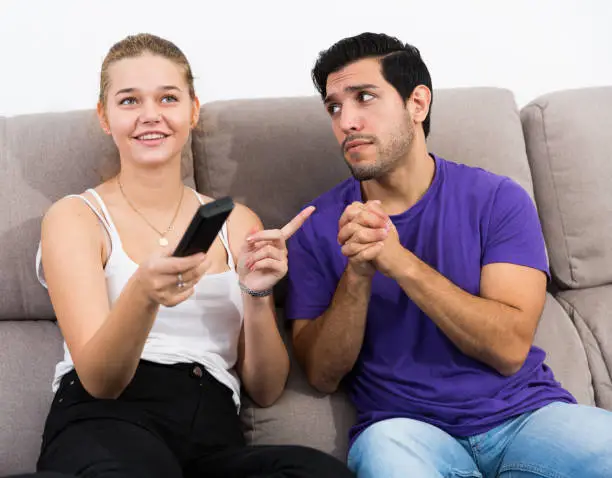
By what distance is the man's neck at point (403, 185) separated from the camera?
1604mm

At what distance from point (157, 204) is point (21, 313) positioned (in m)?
0.44

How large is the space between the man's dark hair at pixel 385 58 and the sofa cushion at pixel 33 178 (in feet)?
1.75

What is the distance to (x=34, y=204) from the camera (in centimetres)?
172

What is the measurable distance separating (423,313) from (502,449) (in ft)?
0.94

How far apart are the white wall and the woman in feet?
1.63

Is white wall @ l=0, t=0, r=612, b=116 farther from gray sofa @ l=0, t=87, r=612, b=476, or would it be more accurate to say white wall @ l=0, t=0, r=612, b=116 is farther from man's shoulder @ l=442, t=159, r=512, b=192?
man's shoulder @ l=442, t=159, r=512, b=192

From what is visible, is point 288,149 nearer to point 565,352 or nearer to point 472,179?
point 472,179

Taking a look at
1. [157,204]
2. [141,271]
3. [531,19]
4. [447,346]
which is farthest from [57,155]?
[531,19]

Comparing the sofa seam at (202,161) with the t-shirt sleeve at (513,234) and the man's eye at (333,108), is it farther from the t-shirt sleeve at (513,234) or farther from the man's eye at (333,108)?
the t-shirt sleeve at (513,234)

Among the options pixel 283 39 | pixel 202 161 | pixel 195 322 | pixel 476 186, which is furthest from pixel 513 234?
pixel 283 39

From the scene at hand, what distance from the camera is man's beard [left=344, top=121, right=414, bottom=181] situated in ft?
5.09

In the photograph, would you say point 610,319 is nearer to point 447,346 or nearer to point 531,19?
point 447,346

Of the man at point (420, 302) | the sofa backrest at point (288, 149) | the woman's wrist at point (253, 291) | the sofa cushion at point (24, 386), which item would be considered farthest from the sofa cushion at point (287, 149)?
the sofa cushion at point (24, 386)

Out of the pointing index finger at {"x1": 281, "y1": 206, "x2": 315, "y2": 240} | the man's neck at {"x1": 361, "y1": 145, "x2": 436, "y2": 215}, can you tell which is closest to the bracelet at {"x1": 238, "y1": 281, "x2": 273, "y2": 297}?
the pointing index finger at {"x1": 281, "y1": 206, "x2": 315, "y2": 240}
